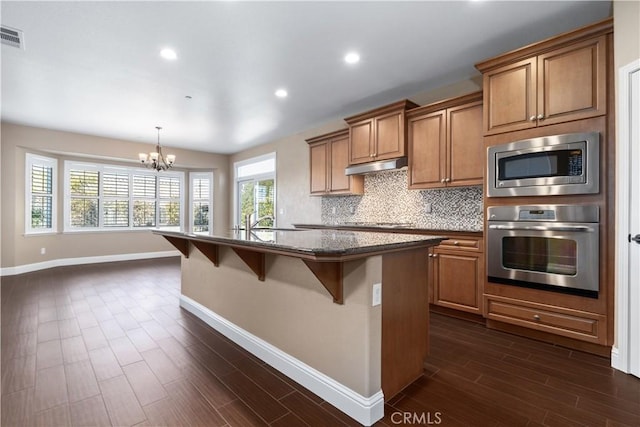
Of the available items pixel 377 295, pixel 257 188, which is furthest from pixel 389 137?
pixel 257 188

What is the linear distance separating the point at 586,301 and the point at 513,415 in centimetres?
126

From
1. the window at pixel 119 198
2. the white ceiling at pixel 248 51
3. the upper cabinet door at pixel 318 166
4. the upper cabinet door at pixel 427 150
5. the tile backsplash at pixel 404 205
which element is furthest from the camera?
the window at pixel 119 198

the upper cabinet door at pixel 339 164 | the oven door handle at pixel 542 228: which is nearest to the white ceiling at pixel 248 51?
the upper cabinet door at pixel 339 164

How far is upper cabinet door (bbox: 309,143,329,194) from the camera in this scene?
4874mm

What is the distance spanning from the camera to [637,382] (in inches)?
74.9

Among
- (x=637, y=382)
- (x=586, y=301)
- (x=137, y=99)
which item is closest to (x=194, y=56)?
(x=137, y=99)

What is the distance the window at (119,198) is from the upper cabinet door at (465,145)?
22.2ft

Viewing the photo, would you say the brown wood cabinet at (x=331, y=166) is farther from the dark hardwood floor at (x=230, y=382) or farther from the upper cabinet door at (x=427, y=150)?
the dark hardwood floor at (x=230, y=382)

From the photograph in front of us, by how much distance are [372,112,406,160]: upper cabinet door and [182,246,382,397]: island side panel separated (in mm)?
2327

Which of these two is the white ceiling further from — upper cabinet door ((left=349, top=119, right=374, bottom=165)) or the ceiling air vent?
upper cabinet door ((left=349, top=119, right=374, bottom=165))

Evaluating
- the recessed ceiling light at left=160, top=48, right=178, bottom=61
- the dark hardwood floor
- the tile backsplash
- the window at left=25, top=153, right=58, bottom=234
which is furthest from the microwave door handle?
the window at left=25, top=153, right=58, bottom=234

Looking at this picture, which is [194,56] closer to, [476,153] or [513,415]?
[476,153]

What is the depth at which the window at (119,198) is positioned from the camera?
623 cm

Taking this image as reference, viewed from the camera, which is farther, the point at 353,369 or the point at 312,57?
the point at 312,57
